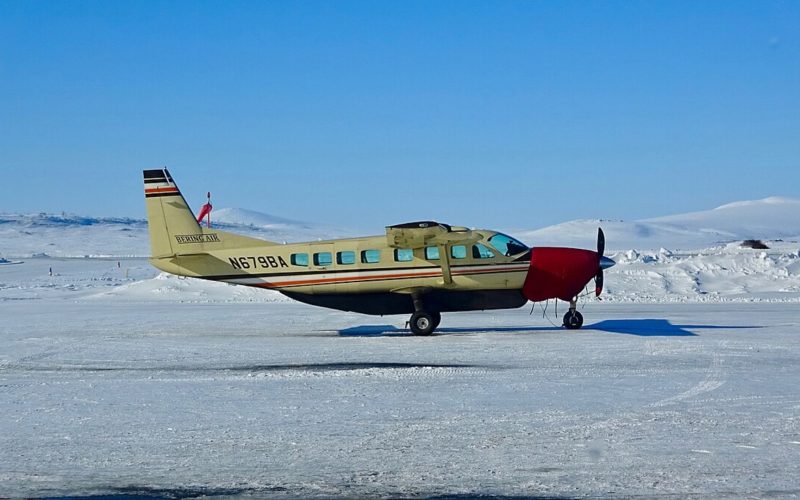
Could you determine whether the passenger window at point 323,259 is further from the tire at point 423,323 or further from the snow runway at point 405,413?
the tire at point 423,323

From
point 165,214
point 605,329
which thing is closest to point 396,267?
point 605,329

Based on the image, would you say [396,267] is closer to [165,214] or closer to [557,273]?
[557,273]

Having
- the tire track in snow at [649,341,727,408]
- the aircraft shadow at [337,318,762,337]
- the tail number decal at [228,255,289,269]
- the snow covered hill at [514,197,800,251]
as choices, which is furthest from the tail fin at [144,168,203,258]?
the snow covered hill at [514,197,800,251]

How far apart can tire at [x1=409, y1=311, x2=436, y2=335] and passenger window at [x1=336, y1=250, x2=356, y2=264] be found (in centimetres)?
211

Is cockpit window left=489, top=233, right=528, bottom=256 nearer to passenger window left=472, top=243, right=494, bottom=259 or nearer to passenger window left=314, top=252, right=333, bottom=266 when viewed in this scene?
passenger window left=472, top=243, right=494, bottom=259

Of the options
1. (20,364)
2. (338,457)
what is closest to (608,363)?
(338,457)

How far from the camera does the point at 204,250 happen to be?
69.4 feet

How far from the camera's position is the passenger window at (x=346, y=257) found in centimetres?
2075

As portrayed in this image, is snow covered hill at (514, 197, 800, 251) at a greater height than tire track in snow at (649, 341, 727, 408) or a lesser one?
greater

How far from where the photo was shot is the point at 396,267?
20.6 m

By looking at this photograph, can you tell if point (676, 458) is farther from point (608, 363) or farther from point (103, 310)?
point (103, 310)

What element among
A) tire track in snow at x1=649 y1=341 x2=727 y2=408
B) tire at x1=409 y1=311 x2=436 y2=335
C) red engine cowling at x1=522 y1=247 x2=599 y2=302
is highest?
red engine cowling at x1=522 y1=247 x2=599 y2=302

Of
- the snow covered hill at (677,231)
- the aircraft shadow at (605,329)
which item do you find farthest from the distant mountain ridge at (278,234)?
the aircraft shadow at (605,329)

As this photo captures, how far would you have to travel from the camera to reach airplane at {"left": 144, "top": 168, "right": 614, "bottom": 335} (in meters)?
20.5
